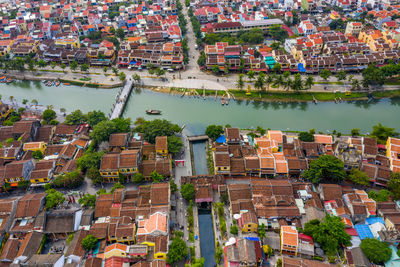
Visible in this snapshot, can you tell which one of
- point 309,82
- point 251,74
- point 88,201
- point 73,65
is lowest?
point 88,201

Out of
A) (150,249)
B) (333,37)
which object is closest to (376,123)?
Result: (333,37)

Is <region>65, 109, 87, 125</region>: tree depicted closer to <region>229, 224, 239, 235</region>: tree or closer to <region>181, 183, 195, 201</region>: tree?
<region>181, 183, 195, 201</region>: tree

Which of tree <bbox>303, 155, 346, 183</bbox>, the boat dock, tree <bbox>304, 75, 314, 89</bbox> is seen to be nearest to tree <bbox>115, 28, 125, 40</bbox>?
the boat dock

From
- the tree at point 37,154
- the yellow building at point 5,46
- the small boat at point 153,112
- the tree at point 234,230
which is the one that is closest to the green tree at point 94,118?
the small boat at point 153,112

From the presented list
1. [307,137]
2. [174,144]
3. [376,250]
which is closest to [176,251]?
[174,144]

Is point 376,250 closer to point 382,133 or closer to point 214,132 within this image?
point 382,133

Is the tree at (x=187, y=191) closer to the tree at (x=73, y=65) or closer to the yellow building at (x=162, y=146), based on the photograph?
the yellow building at (x=162, y=146)

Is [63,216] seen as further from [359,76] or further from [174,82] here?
[359,76]
